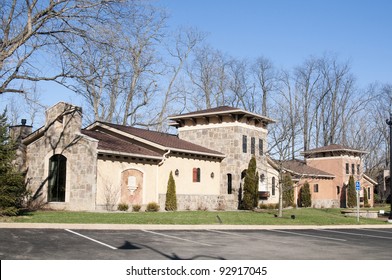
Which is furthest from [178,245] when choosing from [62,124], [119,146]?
[62,124]

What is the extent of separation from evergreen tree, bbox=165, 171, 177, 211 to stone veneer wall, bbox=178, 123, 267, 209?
5.68m

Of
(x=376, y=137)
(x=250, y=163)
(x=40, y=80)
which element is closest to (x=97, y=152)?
(x=40, y=80)

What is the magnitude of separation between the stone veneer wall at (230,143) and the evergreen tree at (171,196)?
568 centimetres

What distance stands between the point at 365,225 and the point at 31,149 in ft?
60.6

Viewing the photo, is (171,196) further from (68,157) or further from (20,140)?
(20,140)

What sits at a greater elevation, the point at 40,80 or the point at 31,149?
the point at 40,80

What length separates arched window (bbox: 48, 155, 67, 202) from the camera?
81.1 feet

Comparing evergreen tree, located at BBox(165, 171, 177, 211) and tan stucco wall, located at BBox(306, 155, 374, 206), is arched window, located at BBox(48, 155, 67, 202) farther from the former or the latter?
tan stucco wall, located at BBox(306, 155, 374, 206)

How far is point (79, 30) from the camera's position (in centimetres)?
2016

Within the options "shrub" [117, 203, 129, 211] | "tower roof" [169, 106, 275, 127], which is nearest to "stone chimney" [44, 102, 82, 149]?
"shrub" [117, 203, 129, 211]

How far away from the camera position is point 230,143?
33.1 m

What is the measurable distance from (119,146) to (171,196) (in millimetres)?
4396
